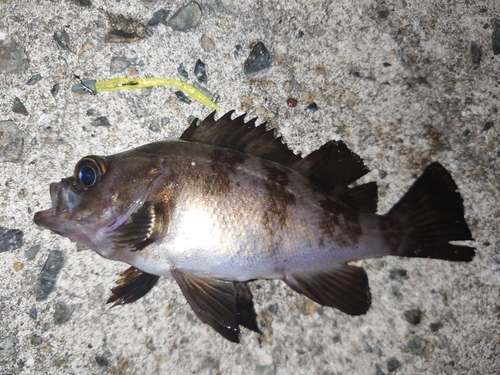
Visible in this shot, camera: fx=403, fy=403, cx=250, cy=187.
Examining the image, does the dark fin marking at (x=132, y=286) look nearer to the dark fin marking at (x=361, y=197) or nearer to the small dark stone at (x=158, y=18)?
the dark fin marking at (x=361, y=197)

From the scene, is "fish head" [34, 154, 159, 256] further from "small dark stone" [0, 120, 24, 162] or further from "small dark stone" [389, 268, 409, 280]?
"small dark stone" [389, 268, 409, 280]

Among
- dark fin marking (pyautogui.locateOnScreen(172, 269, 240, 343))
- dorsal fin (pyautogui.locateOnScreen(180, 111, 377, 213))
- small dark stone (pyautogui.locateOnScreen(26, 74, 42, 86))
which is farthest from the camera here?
small dark stone (pyautogui.locateOnScreen(26, 74, 42, 86))

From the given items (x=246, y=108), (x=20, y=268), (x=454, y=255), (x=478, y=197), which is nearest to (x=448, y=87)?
(x=478, y=197)

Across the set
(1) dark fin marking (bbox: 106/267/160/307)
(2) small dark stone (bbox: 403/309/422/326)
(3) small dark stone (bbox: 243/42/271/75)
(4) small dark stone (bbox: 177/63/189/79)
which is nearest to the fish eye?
(1) dark fin marking (bbox: 106/267/160/307)

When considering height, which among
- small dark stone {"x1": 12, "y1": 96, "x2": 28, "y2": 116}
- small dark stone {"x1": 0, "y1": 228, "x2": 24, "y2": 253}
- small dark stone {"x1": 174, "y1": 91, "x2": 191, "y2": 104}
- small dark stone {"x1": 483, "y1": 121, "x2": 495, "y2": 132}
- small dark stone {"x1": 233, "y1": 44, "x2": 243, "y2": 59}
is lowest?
small dark stone {"x1": 0, "y1": 228, "x2": 24, "y2": 253}

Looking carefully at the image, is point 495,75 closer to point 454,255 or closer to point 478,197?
point 478,197

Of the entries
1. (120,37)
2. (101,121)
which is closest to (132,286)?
(101,121)

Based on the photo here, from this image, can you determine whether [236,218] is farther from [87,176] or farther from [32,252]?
[32,252]

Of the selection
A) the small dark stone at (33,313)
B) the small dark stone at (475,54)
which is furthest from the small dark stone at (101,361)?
the small dark stone at (475,54)
